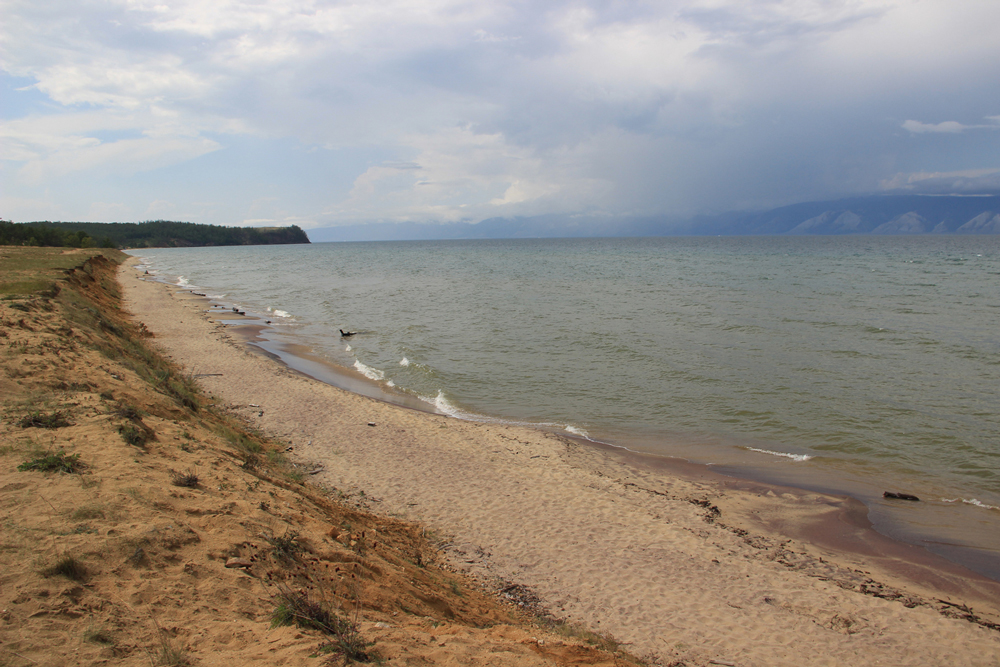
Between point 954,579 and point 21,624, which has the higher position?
point 21,624

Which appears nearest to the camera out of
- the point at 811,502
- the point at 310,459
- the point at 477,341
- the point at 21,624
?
the point at 21,624

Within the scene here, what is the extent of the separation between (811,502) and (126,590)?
1087 cm

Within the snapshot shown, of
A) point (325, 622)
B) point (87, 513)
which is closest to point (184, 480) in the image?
point (87, 513)

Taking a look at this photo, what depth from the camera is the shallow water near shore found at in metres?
11.4

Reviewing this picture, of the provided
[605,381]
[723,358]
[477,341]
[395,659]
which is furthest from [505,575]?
[477,341]

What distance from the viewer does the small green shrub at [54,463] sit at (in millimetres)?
5973

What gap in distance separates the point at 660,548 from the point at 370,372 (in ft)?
47.0

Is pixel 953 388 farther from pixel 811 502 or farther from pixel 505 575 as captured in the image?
pixel 505 575

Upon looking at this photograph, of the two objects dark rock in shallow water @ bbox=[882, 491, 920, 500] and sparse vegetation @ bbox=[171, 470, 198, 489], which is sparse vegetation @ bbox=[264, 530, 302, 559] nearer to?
sparse vegetation @ bbox=[171, 470, 198, 489]

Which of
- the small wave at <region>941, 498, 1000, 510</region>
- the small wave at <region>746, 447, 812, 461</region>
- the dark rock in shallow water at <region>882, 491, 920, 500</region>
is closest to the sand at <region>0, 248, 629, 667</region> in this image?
the dark rock in shallow water at <region>882, 491, 920, 500</region>

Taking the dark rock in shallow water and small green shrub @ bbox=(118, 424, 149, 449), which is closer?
small green shrub @ bbox=(118, 424, 149, 449)

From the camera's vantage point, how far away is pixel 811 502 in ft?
32.7

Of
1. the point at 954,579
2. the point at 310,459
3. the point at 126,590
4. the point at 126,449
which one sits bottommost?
the point at 954,579

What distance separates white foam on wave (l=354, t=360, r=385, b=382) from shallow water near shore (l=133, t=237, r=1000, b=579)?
5.2 inches
